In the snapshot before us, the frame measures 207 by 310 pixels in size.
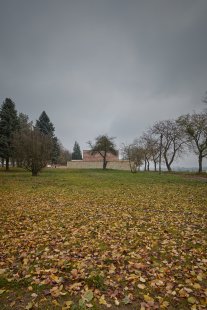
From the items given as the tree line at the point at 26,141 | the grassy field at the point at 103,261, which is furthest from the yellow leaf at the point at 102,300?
the tree line at the point at 26,141

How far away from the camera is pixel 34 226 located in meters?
6.89

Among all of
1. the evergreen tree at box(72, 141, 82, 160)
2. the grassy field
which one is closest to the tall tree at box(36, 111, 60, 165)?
the grassy field

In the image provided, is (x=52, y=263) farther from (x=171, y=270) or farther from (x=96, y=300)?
(x=171, y=270)

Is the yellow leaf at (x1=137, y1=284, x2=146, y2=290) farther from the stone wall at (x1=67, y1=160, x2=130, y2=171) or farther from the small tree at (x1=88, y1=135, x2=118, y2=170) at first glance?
the stone wall at (x1=67, y1=160, x2=130, y2=171)

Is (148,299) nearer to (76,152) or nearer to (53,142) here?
(53,142)

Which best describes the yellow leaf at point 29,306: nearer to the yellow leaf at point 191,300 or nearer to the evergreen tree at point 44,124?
the yellow leaf at point 191,300

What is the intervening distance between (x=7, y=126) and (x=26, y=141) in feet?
56.0

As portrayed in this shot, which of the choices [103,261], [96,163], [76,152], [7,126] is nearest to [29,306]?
[103,261]

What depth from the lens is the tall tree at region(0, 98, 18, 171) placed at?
1518 inches

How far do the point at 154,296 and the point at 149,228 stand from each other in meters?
3.30

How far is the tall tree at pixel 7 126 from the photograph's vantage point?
38.6 metres

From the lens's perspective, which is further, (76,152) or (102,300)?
(76,152)

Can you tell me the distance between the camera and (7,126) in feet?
130

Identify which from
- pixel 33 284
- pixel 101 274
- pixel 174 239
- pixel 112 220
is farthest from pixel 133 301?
pixel 112 220
